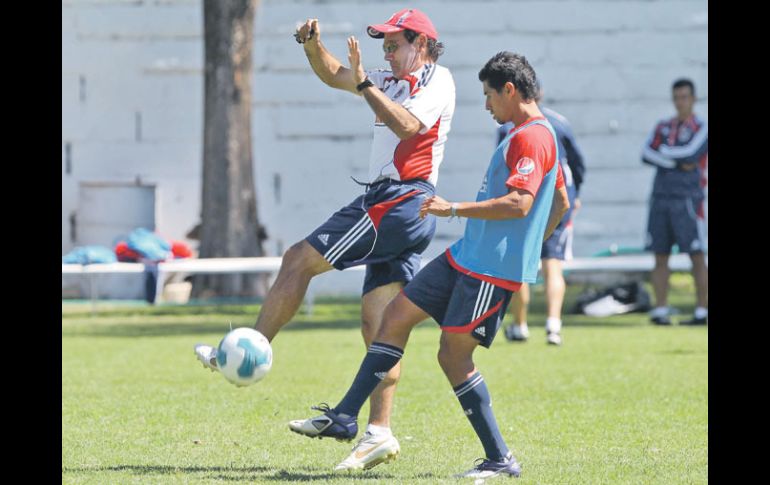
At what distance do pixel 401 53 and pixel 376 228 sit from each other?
2.72ft

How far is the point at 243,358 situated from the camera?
22.8ft

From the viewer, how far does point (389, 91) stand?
7438 mm

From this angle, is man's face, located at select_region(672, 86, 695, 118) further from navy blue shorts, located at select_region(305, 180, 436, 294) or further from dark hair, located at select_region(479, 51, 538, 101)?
dark hair, located at select_region(479, 51, 538, 101)

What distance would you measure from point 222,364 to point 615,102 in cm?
1369

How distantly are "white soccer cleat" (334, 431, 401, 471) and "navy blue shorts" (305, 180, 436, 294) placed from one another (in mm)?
824

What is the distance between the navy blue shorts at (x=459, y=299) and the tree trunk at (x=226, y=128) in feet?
38.0

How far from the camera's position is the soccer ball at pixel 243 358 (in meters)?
6.95

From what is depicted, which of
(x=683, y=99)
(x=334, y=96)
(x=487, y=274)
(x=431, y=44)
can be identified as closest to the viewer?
(x=487, y=274)

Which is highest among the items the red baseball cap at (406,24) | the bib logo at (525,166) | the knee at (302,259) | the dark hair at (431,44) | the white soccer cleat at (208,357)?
the red baseball cap at (406,24)

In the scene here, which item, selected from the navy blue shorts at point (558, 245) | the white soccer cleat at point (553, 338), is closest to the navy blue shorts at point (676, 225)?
the navy blue shorts at point (558, 245)

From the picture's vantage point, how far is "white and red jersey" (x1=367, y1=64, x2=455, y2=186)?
7332 millimetres

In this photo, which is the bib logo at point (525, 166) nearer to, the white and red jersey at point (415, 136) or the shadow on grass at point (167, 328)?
the white and red jersey at point (415, 136)

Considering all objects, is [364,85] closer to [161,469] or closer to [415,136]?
[415,136]

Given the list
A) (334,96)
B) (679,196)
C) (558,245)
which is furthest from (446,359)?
(334,96)
